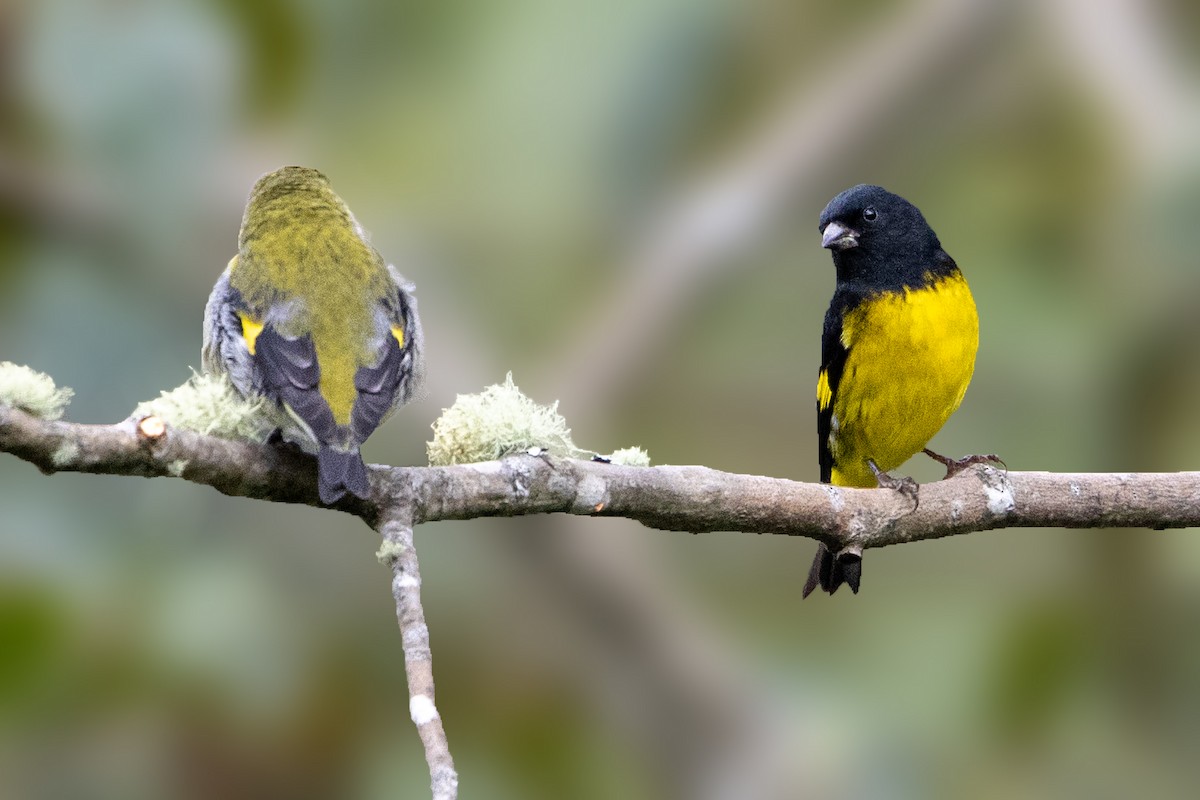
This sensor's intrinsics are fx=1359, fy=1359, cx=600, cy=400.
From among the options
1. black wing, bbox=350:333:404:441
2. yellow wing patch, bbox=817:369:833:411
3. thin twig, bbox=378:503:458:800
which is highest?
yellow wing patch, bbox=817:369:833:411

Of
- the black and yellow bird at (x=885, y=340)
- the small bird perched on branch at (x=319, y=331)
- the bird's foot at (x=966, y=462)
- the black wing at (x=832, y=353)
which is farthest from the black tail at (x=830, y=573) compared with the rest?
the small bird perched on branch at (x=319, y=331)

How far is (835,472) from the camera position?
3311 millimetres

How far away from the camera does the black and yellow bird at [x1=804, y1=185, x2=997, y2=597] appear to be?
9.90ft

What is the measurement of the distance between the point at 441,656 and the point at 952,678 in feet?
5.97

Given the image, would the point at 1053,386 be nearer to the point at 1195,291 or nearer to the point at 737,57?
the point at 1195,291

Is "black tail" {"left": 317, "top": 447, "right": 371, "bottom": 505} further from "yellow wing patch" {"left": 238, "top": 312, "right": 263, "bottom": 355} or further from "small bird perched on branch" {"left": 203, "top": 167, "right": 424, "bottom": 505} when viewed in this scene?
"yellow wing patch" {"left": 238, "top": 312, "right": 263, "bottom": 355}

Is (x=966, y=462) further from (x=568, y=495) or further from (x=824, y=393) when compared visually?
(x=568, y=495)

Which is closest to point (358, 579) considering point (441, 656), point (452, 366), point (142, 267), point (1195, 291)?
point (441, 656)

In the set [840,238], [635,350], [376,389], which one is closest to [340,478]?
[376,389]

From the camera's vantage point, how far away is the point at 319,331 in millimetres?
2156

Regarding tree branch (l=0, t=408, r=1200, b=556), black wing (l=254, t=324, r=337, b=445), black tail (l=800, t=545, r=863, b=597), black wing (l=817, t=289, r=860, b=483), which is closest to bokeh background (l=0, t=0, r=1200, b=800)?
black wing (l=817, t=289, r=860, b=483)

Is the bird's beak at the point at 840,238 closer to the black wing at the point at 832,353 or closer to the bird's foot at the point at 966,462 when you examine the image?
the black wing at the point at 832,353

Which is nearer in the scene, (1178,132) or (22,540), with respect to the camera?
(22,540)

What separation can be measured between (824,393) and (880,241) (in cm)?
38
